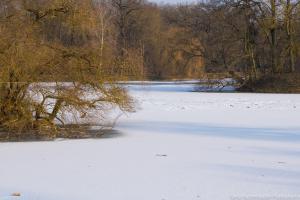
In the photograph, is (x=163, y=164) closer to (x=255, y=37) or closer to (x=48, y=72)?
(x=48, y=72)

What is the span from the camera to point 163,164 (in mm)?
10117

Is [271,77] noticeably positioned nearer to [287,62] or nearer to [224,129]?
[287,62]

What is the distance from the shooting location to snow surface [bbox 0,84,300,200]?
7965 millimetres

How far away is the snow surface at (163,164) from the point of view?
7.96 metres

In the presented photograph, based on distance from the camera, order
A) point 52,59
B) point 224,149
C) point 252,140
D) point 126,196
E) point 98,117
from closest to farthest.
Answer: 1. point 126,196
2. point 224,149
3. point 252,140
4. point 52,59
5. point 98,117

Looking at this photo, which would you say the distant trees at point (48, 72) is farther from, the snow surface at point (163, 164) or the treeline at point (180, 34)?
the snow surface at point (163, 164)

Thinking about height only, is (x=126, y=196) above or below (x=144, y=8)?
below

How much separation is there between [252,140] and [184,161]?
3.43m

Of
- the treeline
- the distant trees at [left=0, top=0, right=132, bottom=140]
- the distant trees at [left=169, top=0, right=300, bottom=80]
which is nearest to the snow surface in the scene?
the distant trees at [left=0, top=0, right=132, bottom=140]

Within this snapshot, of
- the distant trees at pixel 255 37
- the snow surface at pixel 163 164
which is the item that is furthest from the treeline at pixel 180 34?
the snow surface at pixel 163 164

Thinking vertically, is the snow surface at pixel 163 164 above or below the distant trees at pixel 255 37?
below

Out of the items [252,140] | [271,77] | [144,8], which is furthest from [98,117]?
[144,8]

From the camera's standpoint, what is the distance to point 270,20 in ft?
145

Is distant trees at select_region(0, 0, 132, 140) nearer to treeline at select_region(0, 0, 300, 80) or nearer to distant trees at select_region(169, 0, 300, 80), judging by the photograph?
treeline at select_region(0, 0, 300, 80)
